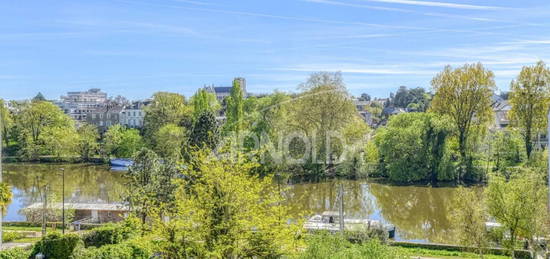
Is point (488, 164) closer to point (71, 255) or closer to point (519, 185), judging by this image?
point (519, 185)

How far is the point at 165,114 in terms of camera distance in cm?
5822

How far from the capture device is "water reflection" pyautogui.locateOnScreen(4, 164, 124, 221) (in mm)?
33219

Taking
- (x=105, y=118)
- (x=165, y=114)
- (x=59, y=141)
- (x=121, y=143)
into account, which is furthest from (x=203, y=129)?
(x=105, y=118)

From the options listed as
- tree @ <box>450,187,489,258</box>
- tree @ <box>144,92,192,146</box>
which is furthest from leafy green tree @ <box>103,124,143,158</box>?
tree @ <box>450,187,489,258</box>

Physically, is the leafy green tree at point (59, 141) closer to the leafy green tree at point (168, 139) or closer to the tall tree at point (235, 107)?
the leafy green tree at point (168, 139)

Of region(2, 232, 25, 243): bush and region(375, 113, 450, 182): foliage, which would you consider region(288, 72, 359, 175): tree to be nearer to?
region(375, 113, 450, 182): foliage

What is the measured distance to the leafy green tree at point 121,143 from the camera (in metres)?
55.8

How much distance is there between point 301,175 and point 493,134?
17012 millimetres

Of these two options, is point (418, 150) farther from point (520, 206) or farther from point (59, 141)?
point (59, 141)

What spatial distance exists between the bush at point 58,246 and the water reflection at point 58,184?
459 inches

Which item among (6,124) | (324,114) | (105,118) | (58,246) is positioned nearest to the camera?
(58,246)

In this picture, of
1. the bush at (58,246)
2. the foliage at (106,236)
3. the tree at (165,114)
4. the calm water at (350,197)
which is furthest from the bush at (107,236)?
the tree at (165,114)

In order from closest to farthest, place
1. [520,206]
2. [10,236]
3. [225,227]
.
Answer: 1. [225,227]
2. [520,206]
3. [10,236]

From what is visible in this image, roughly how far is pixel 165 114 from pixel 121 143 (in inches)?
239
